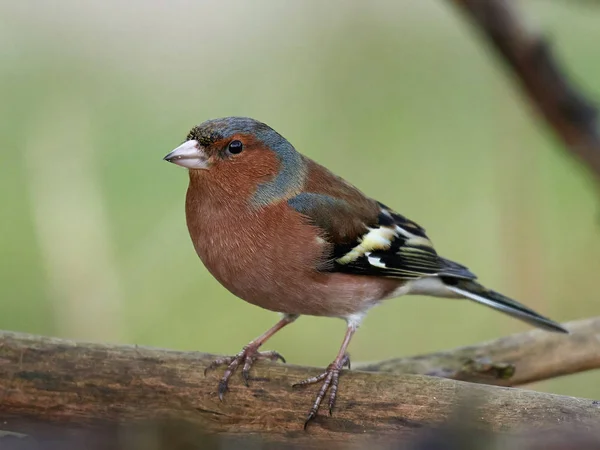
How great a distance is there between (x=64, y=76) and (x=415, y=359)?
3.13 meters

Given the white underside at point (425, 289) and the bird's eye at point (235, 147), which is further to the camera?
the white underside at point (425, 289)

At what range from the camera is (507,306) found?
2.70 metres

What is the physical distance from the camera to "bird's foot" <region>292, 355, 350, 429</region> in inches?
76.0

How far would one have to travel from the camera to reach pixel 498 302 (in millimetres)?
2719

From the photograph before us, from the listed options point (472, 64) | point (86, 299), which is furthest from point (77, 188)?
point (472, 64)

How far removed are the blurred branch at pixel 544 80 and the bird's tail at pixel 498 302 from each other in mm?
663

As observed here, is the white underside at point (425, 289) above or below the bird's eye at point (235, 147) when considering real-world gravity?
below

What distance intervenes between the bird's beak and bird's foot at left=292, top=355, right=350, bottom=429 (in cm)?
72

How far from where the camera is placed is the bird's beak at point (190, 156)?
218cm

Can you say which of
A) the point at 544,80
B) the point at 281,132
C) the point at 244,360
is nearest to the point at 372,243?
the point at 244,360

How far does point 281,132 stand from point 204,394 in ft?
7.89

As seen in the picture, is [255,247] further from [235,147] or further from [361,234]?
[361,234]

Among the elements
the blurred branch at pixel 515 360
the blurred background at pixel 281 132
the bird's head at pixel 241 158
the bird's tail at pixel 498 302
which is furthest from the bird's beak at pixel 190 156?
the blurred background at pixel 281 132

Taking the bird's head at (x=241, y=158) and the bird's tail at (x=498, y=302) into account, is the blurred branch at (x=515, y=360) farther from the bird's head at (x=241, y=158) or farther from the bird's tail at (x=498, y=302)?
the bird's head at (x=241, y=158)
